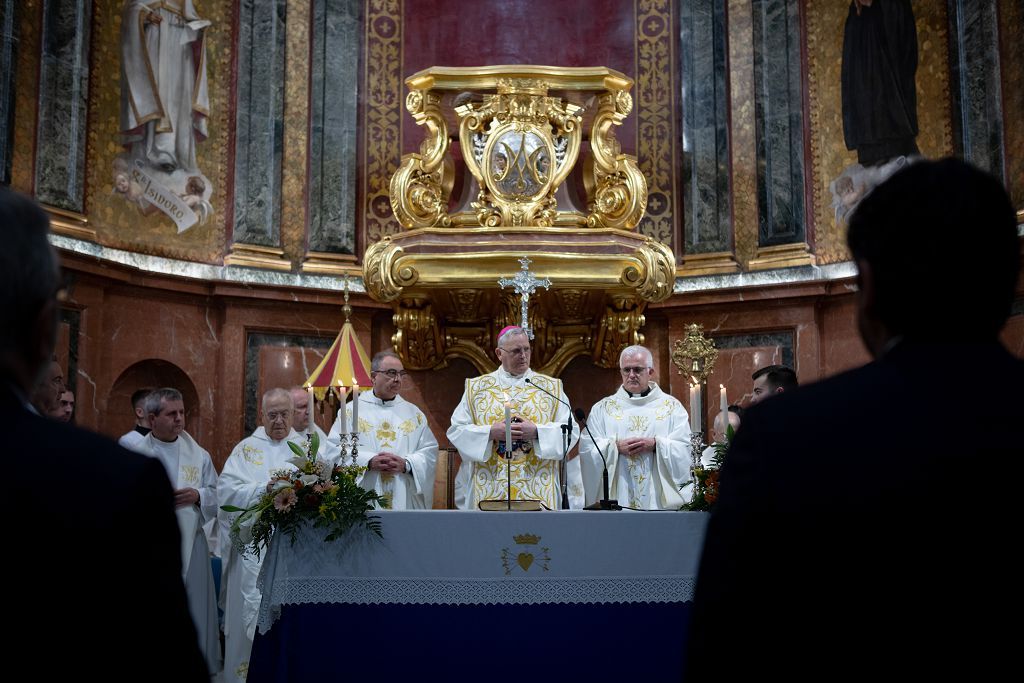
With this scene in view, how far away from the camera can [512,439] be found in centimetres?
704

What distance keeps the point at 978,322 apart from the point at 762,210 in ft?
29.8

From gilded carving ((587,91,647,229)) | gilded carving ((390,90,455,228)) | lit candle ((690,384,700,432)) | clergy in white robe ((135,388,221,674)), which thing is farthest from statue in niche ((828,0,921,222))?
clergy in white robe ((135,388,221,674))

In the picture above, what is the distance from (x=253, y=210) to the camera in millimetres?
10484

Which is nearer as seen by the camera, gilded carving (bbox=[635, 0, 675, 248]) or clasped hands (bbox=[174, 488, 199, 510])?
clasped hands (bbox=[174, 488, 199, 510])

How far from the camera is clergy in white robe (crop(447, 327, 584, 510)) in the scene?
7.18 m

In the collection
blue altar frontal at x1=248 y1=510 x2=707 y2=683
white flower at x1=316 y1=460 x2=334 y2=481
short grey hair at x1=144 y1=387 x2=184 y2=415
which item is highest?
short grey hair at x1=144 y1=387 x2=184 y2=415

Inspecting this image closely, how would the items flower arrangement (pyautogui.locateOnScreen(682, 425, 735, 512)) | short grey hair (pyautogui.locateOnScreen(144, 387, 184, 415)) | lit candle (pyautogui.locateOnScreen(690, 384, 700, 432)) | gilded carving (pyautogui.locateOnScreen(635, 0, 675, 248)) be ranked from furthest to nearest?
gilded carving (pyautogui.locateOnScreen(635, 0, 675, 248)) < short grey hair (pyautogui.locateOnScreen(144, 387, 184, 415)) < lit candle (pyautogui.locateOnScreen(690, 384, 700, 432)) < flower arrangement (pyautogui.locateOnScreen(682, 425, 735, 512))

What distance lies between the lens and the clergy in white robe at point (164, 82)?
999 centimetres

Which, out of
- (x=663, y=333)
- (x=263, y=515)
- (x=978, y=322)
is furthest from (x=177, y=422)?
(x=978, y=322)

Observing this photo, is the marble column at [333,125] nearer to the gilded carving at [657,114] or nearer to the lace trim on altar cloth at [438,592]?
the gilded carving at [657,114]

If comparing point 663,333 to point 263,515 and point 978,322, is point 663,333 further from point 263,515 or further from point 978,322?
point 978,322

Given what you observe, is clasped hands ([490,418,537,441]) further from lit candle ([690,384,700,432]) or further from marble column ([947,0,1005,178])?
marble column ([947,0,1005,178])

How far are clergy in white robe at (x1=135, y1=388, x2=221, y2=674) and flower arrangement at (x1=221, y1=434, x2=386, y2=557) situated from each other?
1.62 metres

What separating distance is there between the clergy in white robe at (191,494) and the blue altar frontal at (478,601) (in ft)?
6.04
